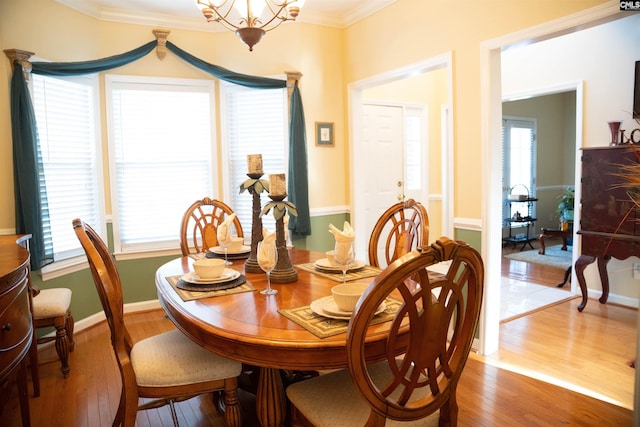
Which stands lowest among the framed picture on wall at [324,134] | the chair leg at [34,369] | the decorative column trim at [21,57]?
the chair leg at [34,369]

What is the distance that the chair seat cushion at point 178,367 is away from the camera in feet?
5.83

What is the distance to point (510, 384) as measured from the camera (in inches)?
106

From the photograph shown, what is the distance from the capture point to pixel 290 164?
4.19 meters

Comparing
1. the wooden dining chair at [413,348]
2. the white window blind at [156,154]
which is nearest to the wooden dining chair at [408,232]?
the wooden dining chair at [413,348]

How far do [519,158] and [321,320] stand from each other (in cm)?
692

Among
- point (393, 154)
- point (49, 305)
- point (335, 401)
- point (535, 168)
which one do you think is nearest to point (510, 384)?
point (335, 401)

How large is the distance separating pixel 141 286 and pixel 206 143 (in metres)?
1.49

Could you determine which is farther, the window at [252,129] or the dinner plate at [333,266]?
the window at [252,129]

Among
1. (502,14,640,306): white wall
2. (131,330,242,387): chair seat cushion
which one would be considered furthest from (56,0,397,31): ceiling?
(131,330,242,387): chair seat cushion

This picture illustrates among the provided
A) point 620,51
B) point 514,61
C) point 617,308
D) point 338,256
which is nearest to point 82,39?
point 338,256

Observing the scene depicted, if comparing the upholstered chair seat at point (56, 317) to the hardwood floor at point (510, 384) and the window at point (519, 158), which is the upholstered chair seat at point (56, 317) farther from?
the window at point (519, 158)

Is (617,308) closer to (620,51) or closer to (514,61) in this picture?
(620,51)

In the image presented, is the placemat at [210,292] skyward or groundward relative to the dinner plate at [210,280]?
groundward

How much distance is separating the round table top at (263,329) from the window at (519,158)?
20.1 feet
